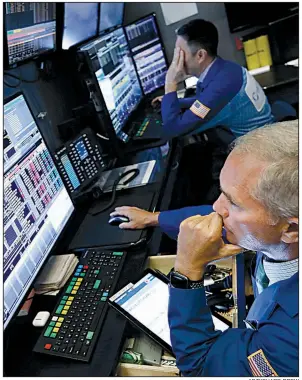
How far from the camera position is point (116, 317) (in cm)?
105

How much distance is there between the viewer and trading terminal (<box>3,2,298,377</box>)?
102cm

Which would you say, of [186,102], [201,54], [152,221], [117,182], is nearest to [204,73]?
[201,54]

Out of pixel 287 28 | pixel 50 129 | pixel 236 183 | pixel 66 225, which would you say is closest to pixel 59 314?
pixel 66 225

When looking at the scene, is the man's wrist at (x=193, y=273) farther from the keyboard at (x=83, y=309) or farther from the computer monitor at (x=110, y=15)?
the computer monitor at (x=110, y=15)

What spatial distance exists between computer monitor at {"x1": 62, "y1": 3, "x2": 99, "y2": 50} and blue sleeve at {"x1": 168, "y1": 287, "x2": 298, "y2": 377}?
1.41m

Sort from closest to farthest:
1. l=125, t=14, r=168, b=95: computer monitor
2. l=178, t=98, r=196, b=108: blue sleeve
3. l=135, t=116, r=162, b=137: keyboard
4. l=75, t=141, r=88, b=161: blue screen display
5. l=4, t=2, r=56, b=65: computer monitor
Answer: l=4, t=2, r=56, b=65: computer monitor → l=75, t=141, r=88, b=161: blue screen display → l=135, t=116, r=162, b=137: keyboard → l=178, t=98, r=196, b=108: blue sleeve → l=125, t=14, r=168, b=95: computer monitor

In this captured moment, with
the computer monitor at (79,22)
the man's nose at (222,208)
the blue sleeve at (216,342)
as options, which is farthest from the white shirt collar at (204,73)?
the blue sleeve at (216,342)

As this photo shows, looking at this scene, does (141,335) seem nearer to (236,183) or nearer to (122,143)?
(236,183)

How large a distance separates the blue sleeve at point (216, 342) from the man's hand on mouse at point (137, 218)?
18.5 inches

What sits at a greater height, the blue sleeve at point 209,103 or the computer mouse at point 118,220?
the blue sleeve at point 209,103

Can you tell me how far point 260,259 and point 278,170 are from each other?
1.15 ft

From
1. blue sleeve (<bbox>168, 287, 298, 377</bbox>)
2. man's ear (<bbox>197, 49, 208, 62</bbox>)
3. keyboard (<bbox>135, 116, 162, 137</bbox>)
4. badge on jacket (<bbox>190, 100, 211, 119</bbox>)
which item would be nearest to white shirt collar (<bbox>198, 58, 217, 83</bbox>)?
man's ear (<bbox>197, 49, 208, 62</bbox>)

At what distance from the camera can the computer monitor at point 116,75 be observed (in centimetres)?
185

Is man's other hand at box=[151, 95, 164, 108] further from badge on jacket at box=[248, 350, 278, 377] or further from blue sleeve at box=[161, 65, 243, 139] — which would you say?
badge on jacket at box=[248, 350, 278, 377]
